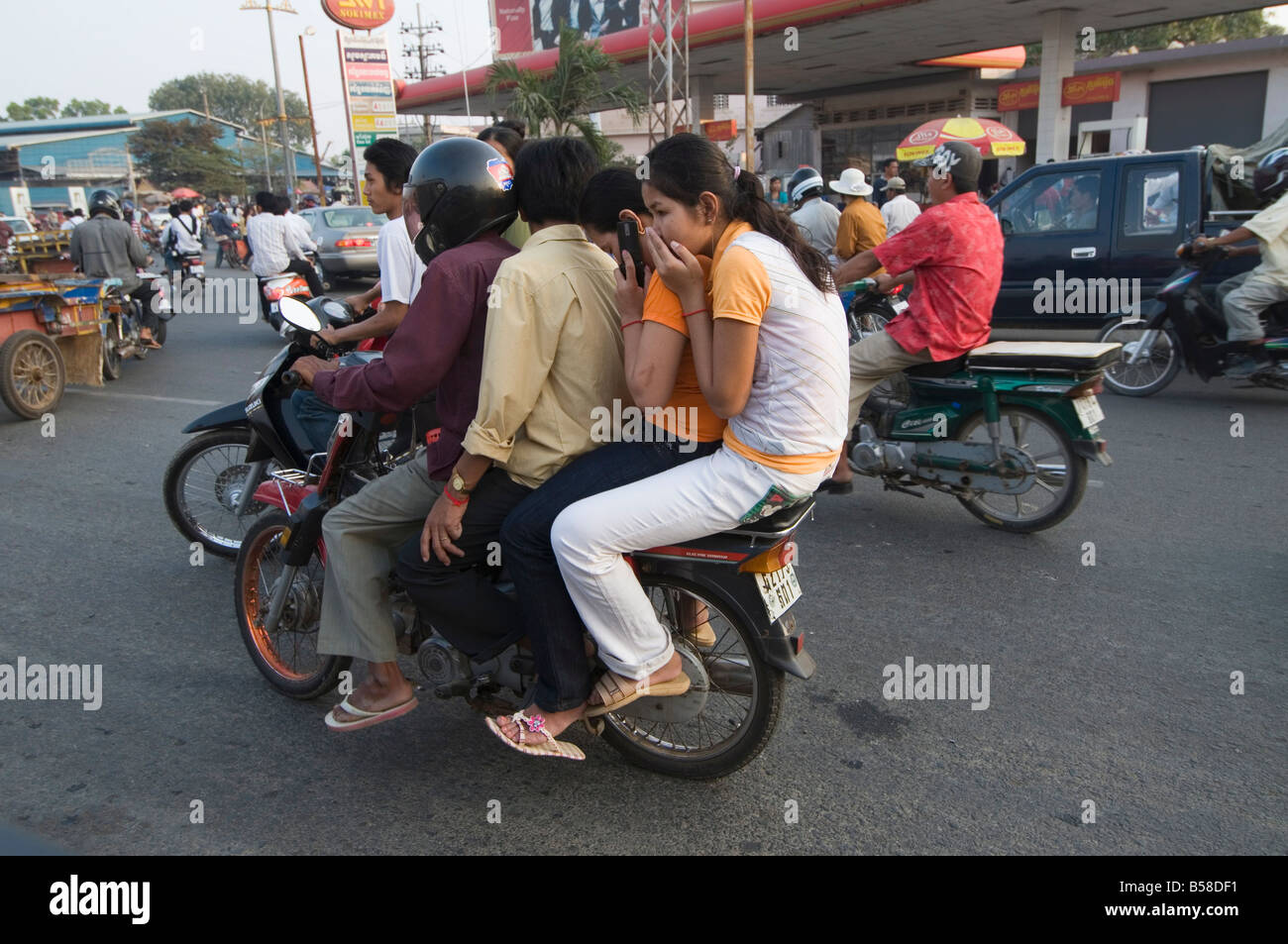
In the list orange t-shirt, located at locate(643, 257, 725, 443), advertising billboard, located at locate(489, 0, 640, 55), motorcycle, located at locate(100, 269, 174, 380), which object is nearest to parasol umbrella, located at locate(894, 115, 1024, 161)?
motorcycle, located at locate(100, 269, 174, 380)

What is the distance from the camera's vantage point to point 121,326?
32.8ft

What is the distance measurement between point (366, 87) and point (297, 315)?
953 inches

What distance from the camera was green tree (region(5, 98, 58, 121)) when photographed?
99625mm

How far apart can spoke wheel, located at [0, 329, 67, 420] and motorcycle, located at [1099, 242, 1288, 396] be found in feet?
28.4

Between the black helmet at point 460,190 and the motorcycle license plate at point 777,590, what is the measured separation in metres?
1.34

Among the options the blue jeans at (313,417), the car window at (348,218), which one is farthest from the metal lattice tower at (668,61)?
the blue jeans at (313,417)

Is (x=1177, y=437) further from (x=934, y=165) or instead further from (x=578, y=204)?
(x=578, y=204)

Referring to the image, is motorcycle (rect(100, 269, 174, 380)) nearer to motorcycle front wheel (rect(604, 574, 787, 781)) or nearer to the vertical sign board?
motorcycle front wheel (rect(604, 574, 787, 781))

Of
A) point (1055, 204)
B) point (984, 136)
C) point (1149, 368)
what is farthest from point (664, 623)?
point (984, 136)

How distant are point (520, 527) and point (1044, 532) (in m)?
3.38

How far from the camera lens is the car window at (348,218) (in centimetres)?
1830

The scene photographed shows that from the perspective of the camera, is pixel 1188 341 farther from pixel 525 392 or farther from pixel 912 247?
pixel 525 392

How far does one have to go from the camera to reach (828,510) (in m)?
5.59
